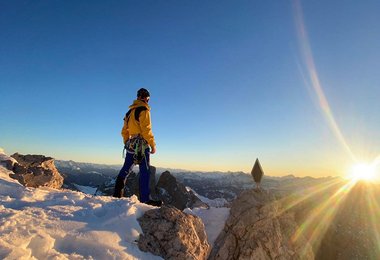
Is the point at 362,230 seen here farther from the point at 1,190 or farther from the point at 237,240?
the point at 1,190

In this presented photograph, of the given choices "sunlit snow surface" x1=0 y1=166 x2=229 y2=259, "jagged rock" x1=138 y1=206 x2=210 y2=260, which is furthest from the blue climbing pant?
"jagged rock" x1=138 y1=206 x2=210 y2=260

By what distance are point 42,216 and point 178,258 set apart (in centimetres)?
291

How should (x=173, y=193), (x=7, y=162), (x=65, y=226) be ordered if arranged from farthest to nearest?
(x=173, y=193), (x=7, y=162), (x=65, y=226)

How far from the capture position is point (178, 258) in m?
6.66

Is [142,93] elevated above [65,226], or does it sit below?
above

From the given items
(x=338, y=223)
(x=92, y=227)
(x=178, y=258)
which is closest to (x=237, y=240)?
(x=178, y=258)

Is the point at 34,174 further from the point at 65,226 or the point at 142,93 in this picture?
the point at 65,226

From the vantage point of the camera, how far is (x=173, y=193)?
4584cm

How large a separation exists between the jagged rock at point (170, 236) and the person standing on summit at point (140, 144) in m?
2.19

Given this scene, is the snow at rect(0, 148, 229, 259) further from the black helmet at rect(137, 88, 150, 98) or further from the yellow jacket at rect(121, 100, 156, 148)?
the black helmet at rect(137, 88, 150, 98)

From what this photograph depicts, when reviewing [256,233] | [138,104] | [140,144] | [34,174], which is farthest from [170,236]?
[34,174]

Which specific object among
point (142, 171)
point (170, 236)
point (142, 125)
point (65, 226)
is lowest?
point (170, 236)

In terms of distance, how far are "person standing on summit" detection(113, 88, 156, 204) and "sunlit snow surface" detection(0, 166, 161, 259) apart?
1690 mm

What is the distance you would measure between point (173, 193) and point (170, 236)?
39.4 meters
